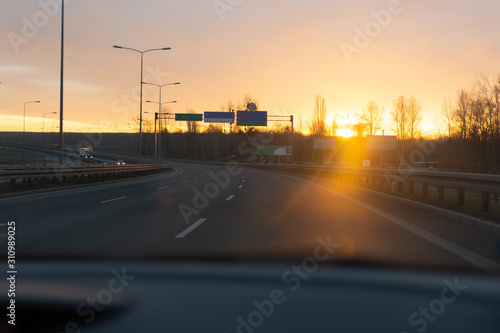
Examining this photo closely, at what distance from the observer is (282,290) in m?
4.61

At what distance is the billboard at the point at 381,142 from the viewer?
3383 inches

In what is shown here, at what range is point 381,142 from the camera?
283ft

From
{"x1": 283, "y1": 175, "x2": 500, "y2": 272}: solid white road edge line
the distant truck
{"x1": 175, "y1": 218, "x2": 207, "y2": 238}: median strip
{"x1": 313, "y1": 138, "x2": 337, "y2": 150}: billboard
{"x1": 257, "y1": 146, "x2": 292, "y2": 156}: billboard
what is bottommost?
{"x1": 175, "y1": 218, "x2": 207, "y2": 238}: median strip

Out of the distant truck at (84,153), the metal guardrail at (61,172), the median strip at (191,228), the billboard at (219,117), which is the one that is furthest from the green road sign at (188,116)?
the median strip at (191,228)

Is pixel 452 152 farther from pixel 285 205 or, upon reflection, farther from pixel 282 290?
pixel 282 290

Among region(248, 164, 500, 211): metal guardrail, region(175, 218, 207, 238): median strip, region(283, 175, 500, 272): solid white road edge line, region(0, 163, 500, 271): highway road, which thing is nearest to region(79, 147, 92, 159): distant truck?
region(248, 164, 500, 211): metal guardrail

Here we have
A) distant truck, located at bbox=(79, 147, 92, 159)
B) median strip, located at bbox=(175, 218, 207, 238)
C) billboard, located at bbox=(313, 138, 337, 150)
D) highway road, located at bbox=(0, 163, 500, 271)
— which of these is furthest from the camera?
billboard, located at bbox=(313, 138, 337, 150)

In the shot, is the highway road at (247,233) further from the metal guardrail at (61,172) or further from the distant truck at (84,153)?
the distant truck at (84,153)

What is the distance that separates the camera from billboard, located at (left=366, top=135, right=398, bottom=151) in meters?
85.9

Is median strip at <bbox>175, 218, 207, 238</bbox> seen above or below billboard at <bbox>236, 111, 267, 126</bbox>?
below

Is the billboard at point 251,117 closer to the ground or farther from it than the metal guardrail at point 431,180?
farther from it

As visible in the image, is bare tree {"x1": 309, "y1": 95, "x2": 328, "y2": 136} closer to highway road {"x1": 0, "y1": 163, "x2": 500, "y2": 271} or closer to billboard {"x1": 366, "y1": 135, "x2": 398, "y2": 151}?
billboard {"x1": 366, "y1": 135, "x2": 398, "y2": 151}

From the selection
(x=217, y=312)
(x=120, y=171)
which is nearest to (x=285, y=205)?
(x=217, y=312)

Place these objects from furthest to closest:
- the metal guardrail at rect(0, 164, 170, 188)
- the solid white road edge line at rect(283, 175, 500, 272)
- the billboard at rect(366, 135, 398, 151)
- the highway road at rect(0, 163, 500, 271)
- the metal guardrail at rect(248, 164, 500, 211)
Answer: the billboard at rect(366, 135, 398, 151), the metal guardrail at rect(0, 164, 170, 188), the metal guardrail at rect(248, 164, 500, 211), the highway road at rect(0, 163, 500, 271), the solid white road edge line at rect(283, 175, 500, 272)
